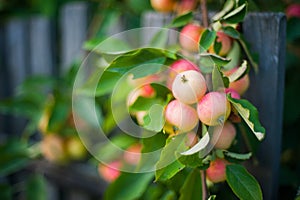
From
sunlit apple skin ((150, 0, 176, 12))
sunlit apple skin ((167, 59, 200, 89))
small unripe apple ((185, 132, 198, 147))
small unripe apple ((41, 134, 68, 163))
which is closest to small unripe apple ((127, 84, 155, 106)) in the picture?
sunlit apple skin ((167, 59, 200, 89))

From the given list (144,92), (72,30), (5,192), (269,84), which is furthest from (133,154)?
(72,30)

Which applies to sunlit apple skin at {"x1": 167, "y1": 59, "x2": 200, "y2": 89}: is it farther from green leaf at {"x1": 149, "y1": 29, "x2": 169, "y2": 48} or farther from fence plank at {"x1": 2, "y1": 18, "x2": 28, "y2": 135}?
fence plank at {"x1": 2, "y1": 18, "x2": 28, "y2": 135}

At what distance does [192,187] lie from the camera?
0.82 meters

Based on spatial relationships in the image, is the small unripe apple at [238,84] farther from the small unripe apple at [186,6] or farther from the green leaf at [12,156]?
the green leaf at [12,156]

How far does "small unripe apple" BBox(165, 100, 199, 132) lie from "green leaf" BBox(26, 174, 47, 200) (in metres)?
0.90

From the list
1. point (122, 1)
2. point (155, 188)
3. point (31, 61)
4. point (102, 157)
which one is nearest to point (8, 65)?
point (31, 61)

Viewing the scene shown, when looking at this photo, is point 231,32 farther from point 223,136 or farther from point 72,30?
point 72,30

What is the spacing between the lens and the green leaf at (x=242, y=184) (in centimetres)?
72

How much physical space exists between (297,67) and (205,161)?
1.93 feet

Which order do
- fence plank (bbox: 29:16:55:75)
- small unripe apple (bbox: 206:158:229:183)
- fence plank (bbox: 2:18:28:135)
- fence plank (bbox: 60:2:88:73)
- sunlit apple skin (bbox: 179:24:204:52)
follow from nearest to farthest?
small unripe apple (bbox: 206:158:229:183), sunlit apple skin (bbox: 179:24:204:52), fence plank (bbox: 60:2:88:73), fence plank (bbox: 29:16:55:75), fence plank (bbox: 2:18:28:135)

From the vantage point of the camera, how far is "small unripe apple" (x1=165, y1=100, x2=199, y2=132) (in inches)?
28.8

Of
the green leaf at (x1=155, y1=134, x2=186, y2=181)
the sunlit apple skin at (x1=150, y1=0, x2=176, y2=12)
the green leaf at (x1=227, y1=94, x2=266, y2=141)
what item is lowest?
the green leaf at (x1=155, y1=134, x2=186, y2=181)

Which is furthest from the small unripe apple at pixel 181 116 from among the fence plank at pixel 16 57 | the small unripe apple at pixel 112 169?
the fence plank at pixel 16 57

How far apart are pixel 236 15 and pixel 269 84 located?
7.2 inches
